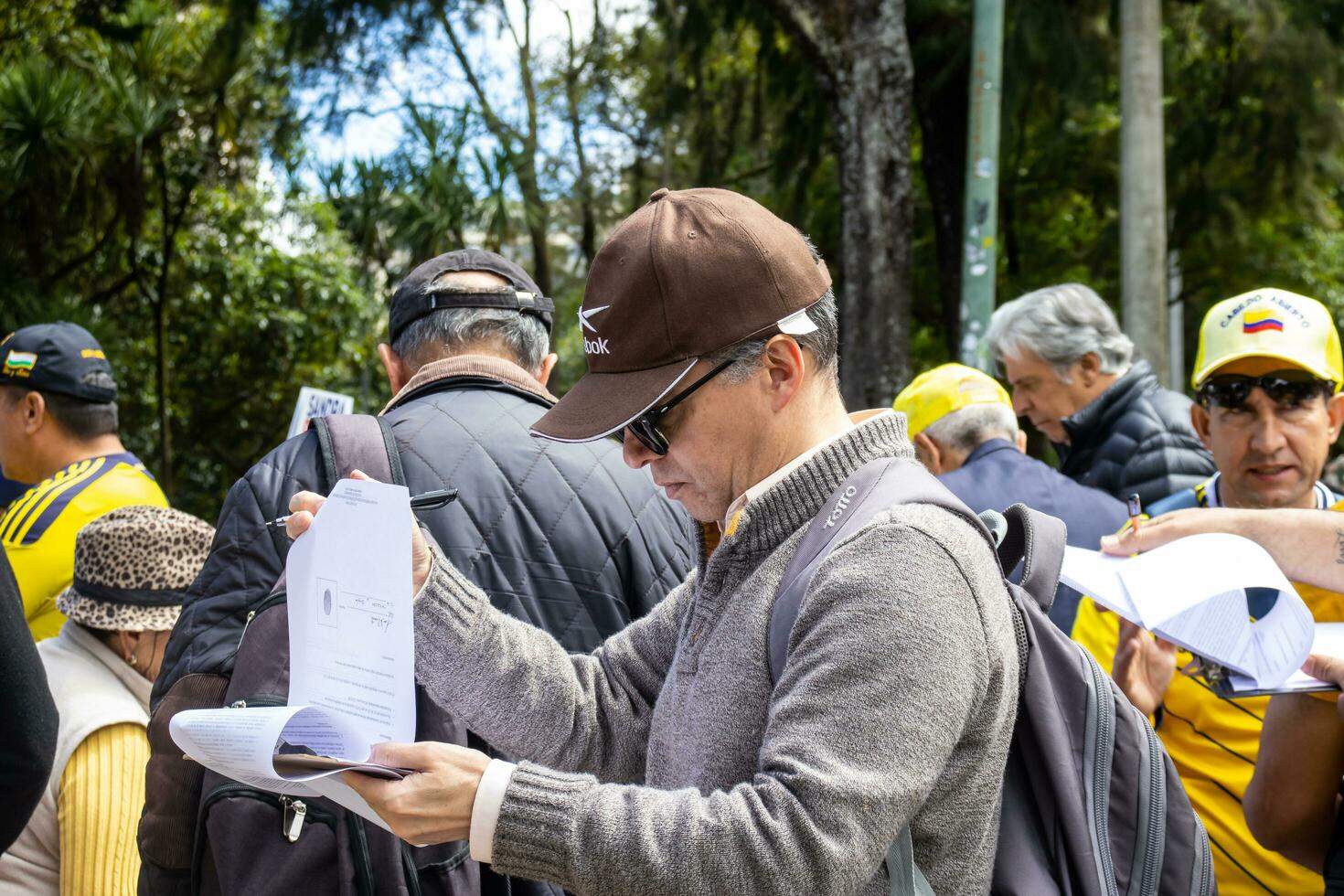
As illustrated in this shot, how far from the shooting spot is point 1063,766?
5.05ft

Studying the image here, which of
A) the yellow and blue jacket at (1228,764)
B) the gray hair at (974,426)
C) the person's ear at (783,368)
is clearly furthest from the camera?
the gray hair at (974,426)

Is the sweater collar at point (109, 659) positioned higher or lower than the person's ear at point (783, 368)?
lower

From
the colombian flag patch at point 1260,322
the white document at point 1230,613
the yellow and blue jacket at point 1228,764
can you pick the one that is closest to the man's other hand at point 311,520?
the white document at point 1230,613

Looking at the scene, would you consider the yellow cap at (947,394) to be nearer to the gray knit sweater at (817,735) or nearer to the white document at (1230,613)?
the white document at (1230,613)

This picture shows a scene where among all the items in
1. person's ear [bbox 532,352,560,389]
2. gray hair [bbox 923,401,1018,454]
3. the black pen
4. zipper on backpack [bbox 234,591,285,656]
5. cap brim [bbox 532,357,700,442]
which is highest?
cap brim [bbox 532,357,700,442]

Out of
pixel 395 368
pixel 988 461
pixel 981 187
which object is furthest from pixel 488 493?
pixel 981 187

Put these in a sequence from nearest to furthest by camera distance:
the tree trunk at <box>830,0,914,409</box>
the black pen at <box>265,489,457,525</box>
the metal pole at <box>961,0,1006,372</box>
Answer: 1. the black pen at <box>265,489,457,525</box>
2. the metal pole at <box>961,0,1006,372</box>
3. the tree trunk at <box>830,0,914,409</box>

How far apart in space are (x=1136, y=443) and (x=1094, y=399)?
25cm

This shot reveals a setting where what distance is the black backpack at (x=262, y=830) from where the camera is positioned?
197 centimetres

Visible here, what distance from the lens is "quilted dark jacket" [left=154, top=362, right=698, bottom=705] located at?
2170mm

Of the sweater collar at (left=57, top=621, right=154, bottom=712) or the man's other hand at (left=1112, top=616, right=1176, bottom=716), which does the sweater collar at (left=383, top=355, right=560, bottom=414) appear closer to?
the sweater collar at (left=57, top=621, right=154, bottom=712)

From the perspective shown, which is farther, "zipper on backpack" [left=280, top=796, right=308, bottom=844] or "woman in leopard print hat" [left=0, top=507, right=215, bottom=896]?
"woman in leopard print hat" [left=0, top=507, right=215, bottom=896]

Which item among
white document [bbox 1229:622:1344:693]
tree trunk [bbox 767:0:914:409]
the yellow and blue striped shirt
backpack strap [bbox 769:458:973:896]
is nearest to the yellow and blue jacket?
white document [bbox 1229:622:1344:693]

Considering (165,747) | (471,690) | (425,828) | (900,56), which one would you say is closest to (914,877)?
(425,828)
